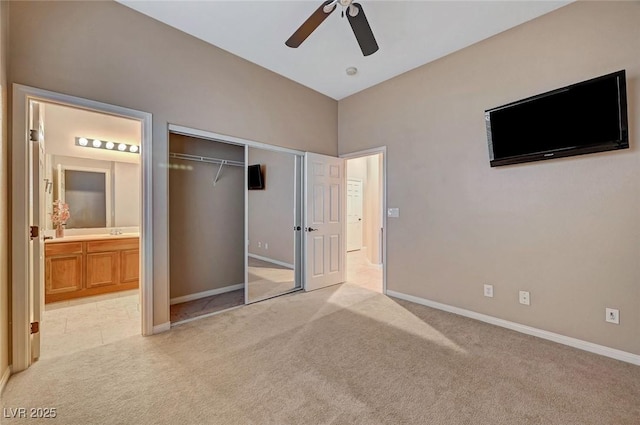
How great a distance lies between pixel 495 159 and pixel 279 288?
3163mm

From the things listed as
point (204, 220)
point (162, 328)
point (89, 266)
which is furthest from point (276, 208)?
point (89, 266)

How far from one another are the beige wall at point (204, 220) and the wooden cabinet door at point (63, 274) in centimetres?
132

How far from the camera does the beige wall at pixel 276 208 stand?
13.2 ft

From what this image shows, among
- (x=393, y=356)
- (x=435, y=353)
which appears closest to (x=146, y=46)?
(x=393, y=356)

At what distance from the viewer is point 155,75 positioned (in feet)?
8.87

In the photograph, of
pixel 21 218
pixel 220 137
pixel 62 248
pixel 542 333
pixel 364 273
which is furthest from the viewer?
pixel 364 273

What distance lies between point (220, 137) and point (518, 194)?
328 centimetres

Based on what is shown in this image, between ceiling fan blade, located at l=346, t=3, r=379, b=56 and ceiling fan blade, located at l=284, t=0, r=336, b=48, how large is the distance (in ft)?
0.61

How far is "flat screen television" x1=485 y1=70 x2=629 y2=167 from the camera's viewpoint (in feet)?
7.11

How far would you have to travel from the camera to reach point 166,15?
2.65 m

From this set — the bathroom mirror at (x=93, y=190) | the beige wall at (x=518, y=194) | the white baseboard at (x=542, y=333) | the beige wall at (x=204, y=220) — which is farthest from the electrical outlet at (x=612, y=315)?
the bathroom mirror at (x=93, y=190)

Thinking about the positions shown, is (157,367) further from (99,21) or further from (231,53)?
(231,53)

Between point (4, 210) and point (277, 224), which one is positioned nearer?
point (4, 210)

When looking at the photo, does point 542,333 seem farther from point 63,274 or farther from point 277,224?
point 63,274
